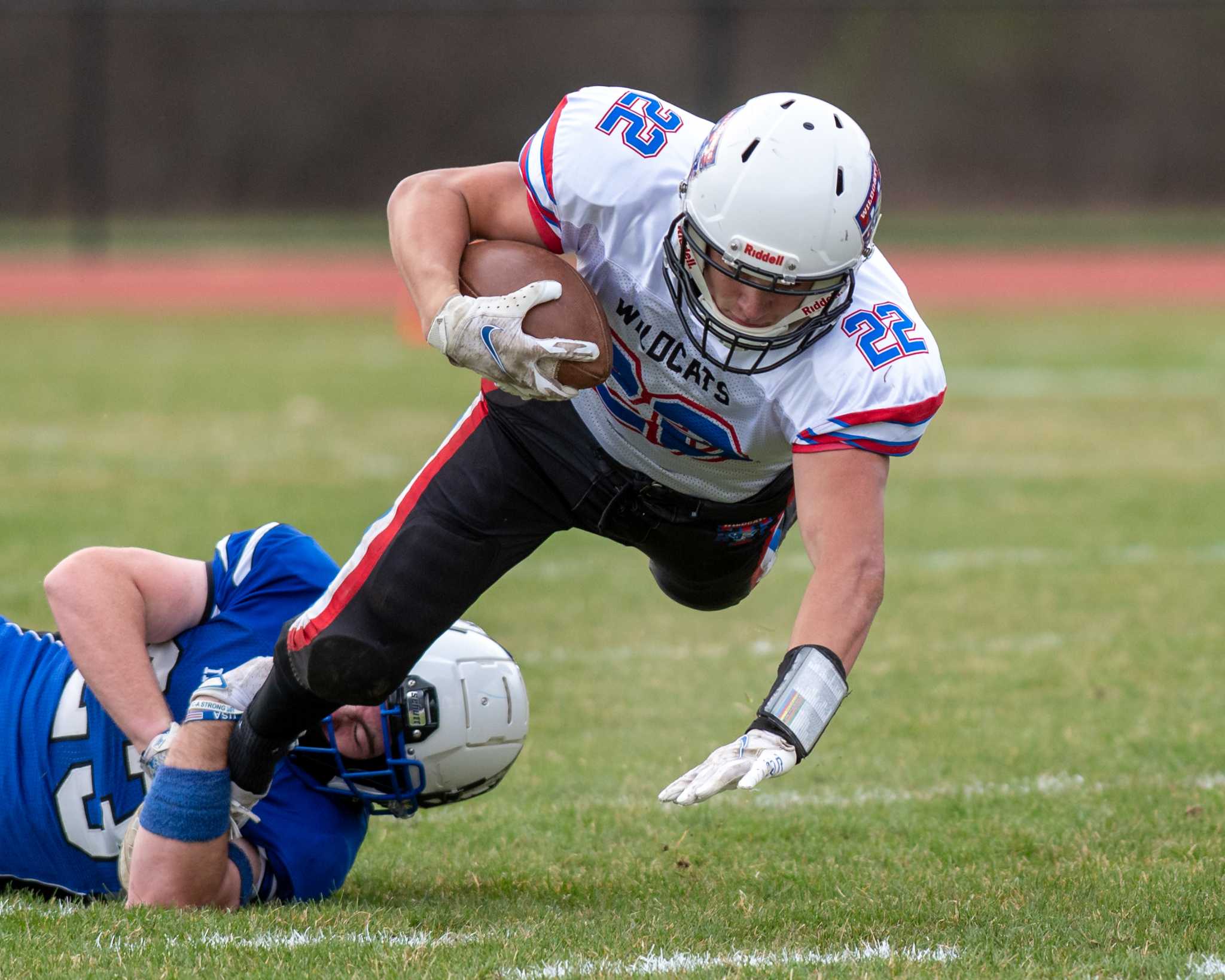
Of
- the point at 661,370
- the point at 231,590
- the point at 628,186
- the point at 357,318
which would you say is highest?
the point at 628,186

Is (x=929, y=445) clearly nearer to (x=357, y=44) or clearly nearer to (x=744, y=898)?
(x=744, y=898)

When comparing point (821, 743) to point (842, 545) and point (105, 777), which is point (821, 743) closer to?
point (842, 545)

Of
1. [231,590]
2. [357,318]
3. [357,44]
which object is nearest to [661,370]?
[231,590]

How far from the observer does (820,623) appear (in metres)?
2.76

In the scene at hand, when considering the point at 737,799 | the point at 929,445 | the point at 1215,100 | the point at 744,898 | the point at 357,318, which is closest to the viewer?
the point at 744,898

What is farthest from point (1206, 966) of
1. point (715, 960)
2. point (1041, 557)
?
point (1041, 557)

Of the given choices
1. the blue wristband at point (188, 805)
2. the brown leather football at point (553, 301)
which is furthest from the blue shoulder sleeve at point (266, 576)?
the brown leather football at point (553, 301)

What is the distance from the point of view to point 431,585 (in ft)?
11.1

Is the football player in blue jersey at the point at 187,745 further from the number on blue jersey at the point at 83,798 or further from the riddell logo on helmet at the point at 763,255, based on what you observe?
the riddell logo on helmet at the point at 763,255

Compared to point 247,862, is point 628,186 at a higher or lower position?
higher

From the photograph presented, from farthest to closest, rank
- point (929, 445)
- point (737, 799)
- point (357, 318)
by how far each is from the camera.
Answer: point (357, 318), point (929, 445), point (737, 799)

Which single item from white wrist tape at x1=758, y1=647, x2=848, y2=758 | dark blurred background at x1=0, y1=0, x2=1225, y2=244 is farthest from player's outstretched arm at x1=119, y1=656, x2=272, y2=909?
dark blurred background at x1=0, y1=0, x2=1225, y2=244

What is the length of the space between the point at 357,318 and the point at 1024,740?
11310mm

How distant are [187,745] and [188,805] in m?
0.12
